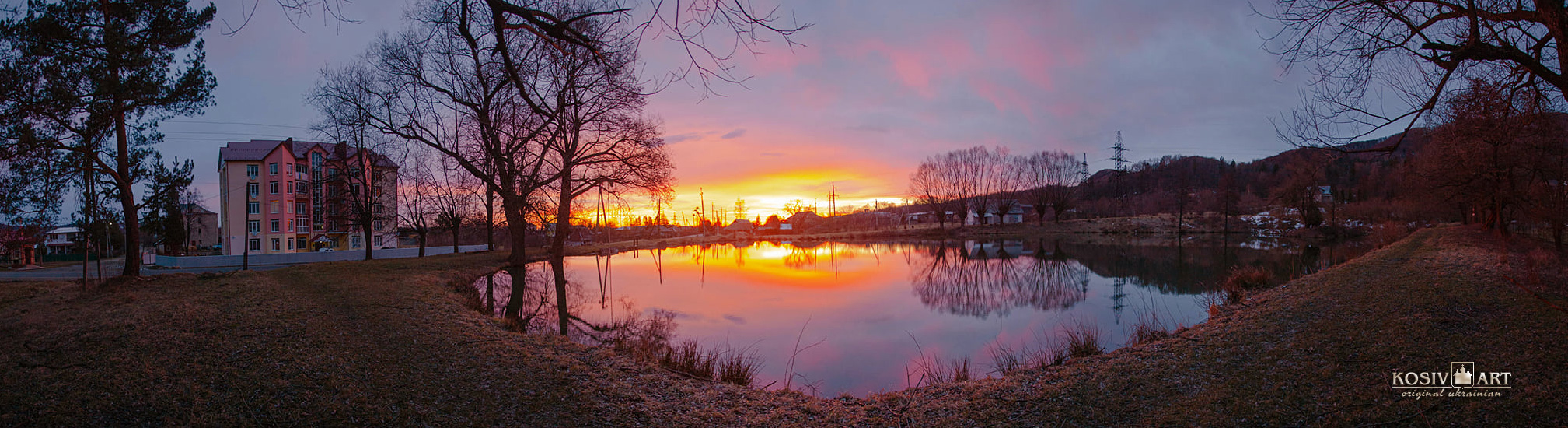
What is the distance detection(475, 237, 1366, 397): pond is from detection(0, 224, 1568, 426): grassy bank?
1.33 m

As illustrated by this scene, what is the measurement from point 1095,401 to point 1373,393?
1819 millimetres

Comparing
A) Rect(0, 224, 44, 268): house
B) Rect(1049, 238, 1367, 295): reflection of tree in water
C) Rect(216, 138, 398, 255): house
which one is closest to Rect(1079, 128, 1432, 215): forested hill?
Rect(1049, 238, 1367, 295): reflection of tree in water

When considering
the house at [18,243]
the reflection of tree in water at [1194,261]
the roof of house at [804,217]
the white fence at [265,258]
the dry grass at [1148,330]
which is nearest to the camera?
the dry grass at [1148,330]

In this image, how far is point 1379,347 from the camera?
4.78m

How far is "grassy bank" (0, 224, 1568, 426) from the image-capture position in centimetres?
360

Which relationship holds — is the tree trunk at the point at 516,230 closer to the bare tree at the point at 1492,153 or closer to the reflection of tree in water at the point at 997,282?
the reflection of tree in water at the point at 997,282

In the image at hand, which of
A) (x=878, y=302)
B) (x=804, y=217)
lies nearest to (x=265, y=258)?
(x=878, y=302)

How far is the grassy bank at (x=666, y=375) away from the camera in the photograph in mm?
3602

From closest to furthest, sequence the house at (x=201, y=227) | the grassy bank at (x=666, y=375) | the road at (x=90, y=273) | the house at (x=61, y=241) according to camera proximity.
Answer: the grassy bank at (x=666, y=375)
the road at (x=90, y=273)
the house at (x=201, y=227)
the house at (x=61, y=241)

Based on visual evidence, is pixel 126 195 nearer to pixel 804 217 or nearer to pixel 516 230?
pixel 516 230

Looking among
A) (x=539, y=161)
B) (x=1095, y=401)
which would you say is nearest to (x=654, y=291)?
(x=539, y=161)

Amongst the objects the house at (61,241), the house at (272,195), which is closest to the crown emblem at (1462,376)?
the house at (272,195)

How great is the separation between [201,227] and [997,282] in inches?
2630

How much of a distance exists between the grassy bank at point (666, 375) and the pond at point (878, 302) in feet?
4.35
